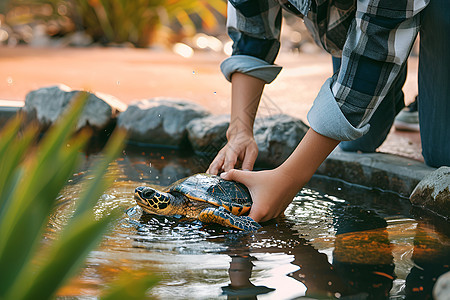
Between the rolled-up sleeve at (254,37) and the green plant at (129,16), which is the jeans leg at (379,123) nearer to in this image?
the rolled-up sleeve at (254,37)

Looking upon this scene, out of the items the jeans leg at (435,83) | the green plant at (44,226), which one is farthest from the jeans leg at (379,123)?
the green plant at (44,226)

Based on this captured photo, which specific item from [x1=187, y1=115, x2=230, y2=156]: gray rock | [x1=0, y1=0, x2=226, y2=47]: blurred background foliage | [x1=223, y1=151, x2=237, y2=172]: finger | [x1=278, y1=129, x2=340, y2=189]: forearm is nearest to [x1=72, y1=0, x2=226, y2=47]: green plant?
[x1=0, y1=0, x2=226, y2=47]: blurred background foliage

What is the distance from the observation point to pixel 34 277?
84 centimetres

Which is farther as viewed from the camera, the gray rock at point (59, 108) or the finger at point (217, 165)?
the gray rock at point (59, 108)

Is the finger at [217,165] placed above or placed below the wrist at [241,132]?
below

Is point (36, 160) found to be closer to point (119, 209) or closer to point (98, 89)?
point (119, 209)

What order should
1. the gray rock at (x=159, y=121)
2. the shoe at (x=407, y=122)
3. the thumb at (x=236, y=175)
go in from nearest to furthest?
the thumb at (x=236, y=175)
the gray rock at (x=159, y=121)
the shoe at (x=407, y=122)

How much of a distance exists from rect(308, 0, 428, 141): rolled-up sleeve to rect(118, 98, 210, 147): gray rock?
1.78 meters

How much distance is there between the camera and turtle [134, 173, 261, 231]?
210 centimetres

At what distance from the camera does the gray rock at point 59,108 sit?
3750 mm

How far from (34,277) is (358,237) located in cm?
144

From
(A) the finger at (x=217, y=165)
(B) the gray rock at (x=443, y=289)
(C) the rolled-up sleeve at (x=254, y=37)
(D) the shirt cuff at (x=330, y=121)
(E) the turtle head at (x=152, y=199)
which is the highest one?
(C) the rolled-up sleeve at (x=254, y=37)

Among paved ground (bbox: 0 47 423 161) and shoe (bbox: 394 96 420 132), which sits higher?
shoe (bbox: 394 96 420 132)

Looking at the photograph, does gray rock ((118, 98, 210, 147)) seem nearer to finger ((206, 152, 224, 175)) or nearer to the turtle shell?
finger ((206, 152, 224, 175))
